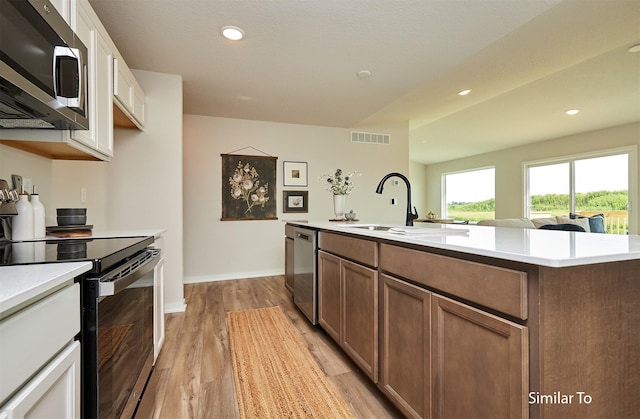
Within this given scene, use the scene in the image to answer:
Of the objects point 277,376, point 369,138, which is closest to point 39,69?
point 277,376

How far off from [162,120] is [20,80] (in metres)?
2.08

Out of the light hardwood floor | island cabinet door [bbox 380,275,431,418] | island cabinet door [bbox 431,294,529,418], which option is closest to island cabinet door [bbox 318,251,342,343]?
the light hardwood floor

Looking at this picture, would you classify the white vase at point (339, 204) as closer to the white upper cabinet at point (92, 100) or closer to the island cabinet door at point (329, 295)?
the island cabinet door at point (329, 295)

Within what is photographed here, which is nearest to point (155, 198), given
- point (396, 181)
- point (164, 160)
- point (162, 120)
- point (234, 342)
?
point (164, 160)

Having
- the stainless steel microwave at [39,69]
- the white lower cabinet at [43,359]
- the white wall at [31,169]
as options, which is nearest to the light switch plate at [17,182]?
the white wall at [31,169]

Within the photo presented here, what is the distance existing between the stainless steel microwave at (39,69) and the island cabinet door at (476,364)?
66.5 inches

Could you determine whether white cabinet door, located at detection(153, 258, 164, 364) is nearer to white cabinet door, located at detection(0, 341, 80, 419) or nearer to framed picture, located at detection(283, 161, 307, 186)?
white cabinet door, located at detection(0, 341, 80, 419)

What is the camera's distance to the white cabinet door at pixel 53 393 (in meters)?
0.57

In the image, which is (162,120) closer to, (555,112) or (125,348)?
(125,348)

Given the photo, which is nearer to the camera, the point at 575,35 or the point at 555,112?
the point at 575,35

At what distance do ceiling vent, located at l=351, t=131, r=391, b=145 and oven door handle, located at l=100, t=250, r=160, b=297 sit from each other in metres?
4.11

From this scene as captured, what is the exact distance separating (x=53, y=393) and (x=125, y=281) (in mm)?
449

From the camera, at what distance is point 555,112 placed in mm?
4539

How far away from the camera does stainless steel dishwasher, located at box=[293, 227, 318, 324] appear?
2.42m
